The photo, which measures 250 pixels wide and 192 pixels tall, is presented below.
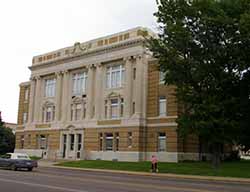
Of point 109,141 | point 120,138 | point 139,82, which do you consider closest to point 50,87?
point 109,141

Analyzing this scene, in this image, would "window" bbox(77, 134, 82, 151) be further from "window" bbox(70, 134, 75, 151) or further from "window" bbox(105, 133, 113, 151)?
"window" bbox(105, 133, 113, 151)

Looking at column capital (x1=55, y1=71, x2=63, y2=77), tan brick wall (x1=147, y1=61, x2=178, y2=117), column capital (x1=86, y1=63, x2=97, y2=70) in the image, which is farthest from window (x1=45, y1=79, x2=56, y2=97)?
tan brick wall (x1=147, y1=61, x2=178, y2=117)

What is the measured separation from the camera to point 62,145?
2336 inches

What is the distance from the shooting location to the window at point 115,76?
54062 millimetres

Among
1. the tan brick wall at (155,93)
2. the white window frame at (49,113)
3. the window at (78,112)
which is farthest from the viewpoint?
the white window frame at (49,113)

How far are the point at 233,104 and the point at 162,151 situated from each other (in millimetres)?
15101

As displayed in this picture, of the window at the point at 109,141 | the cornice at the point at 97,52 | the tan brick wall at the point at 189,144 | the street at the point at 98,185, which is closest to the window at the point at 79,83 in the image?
the cornice at the point at 97,52

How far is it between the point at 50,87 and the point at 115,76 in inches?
556

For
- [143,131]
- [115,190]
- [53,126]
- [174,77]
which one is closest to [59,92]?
[53,126]

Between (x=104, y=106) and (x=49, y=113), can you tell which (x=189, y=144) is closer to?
(x=104, y=106)

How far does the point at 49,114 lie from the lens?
6366 centimetres

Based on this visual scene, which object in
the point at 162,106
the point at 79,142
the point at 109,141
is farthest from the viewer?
the point at 79,142

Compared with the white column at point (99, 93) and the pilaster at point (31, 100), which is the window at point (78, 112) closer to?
the white column at point (99, 93)

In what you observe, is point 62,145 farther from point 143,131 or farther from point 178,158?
point 178,158
